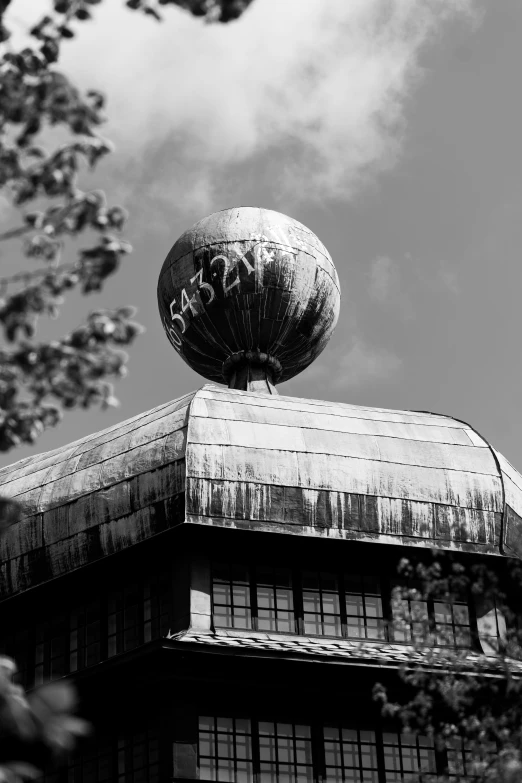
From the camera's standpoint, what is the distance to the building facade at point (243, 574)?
32.9m

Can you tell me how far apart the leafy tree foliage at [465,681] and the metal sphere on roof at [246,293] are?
818 centimetres

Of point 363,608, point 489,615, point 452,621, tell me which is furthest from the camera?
point 489,615

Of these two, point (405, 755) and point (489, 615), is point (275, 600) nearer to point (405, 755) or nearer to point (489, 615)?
point (405, 755)

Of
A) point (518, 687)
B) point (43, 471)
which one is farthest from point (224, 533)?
point (518, 687)

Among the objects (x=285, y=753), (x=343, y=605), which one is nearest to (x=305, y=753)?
(x=285, y=753)

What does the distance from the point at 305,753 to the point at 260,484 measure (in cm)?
552

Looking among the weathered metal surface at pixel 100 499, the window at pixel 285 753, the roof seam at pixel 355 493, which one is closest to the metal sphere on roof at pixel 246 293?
the weathered metal surface at pixel 100 499

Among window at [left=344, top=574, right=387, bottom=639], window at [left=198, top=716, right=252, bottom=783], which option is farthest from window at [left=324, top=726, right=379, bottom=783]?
window at [left=344, top=574, right=387, bottom=639]

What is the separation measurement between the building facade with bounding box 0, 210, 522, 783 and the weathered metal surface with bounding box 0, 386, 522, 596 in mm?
43

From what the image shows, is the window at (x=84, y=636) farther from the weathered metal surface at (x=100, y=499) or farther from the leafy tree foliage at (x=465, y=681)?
the leafy tree foliage at (x=465, y=681)

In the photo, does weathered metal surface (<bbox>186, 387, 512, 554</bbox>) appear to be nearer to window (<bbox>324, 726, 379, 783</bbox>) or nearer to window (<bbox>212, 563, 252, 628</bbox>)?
window (<bbox>212, 563, 252, 628</bbox>)

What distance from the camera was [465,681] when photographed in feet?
94.4

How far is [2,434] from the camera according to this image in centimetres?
1570

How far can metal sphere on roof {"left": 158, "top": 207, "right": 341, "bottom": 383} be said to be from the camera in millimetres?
40438
